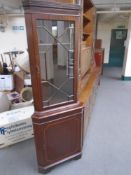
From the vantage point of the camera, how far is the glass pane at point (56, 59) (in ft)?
4.59

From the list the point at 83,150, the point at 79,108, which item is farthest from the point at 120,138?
the point at 79,108

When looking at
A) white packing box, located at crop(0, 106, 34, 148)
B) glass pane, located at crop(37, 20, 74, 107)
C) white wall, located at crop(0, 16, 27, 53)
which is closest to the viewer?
glass pane, located at crop(37, 20, 74, 107)

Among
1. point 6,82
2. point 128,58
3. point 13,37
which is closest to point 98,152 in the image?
point 6,82

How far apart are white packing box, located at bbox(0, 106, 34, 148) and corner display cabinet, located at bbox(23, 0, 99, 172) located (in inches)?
25.4

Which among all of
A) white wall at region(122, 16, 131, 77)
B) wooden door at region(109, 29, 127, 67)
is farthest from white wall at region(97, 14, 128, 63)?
white wall at region(122, 16, 131, 77)

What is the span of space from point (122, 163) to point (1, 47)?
622 centimetres

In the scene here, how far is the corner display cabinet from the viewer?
4.23 ft

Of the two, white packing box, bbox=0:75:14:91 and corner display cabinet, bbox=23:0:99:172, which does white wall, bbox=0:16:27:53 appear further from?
corner display cabinet, bbox=23:0:99:172

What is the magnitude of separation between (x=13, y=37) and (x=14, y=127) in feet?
17.0

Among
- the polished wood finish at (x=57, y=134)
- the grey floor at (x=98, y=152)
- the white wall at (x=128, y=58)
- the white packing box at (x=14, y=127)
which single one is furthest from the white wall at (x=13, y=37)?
the polished wood finish at (x=57, y=134)

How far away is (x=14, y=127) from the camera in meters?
2.17

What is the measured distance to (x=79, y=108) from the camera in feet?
5.63

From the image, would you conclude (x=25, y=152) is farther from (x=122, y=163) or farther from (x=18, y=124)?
(x=122, y=163)

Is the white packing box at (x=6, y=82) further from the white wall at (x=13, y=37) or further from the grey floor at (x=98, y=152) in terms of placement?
the white wall at (x=13, y=37)
